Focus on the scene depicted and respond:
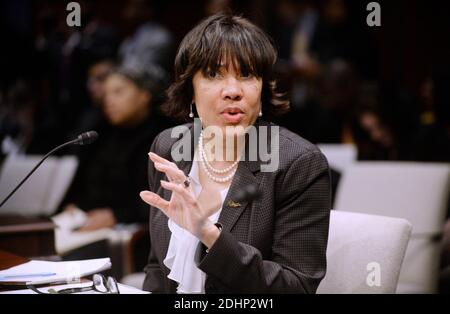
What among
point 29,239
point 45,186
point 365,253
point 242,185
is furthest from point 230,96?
point 45,186

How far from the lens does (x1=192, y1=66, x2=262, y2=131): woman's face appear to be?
174cm

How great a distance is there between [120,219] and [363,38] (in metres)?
2.70

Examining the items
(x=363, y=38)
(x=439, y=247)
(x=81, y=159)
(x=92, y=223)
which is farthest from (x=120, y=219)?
(x=363, y=38)

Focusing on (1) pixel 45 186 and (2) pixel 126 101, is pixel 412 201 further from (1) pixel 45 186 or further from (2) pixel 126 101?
(1) pixel 45 186

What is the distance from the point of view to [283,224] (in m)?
1.71

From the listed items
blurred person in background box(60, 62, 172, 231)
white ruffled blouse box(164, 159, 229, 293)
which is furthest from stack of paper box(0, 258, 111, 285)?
blurred person in background box(60, 62, 172, 231)

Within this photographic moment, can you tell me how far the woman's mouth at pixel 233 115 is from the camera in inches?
68.8

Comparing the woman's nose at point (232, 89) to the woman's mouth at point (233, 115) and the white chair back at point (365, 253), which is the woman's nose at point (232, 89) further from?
the white chair back at point (365, 253)

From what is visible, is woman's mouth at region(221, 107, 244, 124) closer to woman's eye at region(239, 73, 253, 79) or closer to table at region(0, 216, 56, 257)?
woman's eye at region(239, 73, 253, 79)

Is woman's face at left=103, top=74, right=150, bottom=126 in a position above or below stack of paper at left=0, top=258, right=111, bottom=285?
above

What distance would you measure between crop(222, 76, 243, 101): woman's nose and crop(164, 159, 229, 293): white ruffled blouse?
269 millimetres

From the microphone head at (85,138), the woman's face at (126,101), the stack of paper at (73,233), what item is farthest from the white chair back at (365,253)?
the woman's face at (126,101)

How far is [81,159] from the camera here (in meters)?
3.88

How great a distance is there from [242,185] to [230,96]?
0.24m
